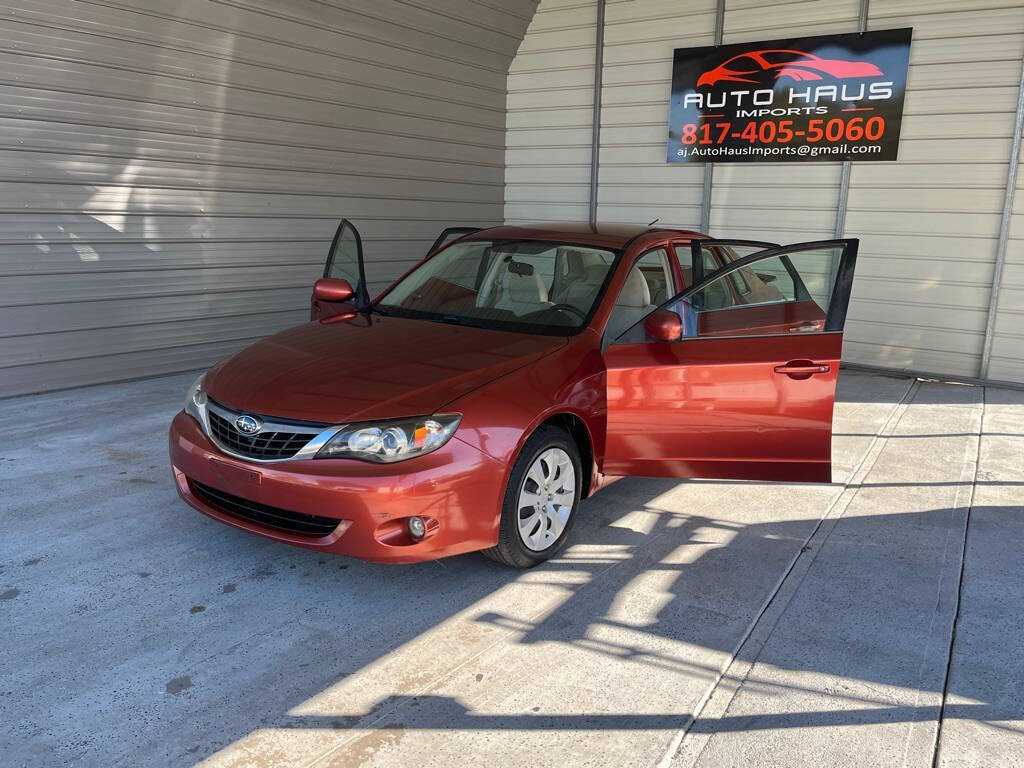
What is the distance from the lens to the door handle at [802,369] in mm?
3928

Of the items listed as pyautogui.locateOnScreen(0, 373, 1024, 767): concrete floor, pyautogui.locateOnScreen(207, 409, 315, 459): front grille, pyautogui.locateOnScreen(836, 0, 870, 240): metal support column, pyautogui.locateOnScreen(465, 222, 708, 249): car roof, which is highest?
pyautogui.locateOnScreen(836, 0, 870, 240): metal support column

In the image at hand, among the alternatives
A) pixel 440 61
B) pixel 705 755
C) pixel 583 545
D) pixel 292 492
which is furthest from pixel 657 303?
pixel 440 61

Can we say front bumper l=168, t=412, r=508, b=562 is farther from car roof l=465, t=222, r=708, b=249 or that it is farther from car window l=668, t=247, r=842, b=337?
car roof l=465, t=222, r=708, b=249

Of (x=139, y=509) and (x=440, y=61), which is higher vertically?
(x=440, y=61)

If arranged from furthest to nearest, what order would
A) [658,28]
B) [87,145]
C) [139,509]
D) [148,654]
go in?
[658,28] < [87,145] < [139,509] < [148,654]

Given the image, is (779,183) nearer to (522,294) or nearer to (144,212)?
(522,294)

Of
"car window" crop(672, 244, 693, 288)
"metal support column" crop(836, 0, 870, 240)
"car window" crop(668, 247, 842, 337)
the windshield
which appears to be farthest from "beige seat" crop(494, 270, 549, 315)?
"metal support column" crop(836, 0, 870, 240)

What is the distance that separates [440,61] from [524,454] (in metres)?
7.56

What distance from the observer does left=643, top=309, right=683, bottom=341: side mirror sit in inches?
148

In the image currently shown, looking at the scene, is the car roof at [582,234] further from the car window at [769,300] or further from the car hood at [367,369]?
the car hood at [367,369]

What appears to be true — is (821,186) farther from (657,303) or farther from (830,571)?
(830,571)

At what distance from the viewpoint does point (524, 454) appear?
338 cm

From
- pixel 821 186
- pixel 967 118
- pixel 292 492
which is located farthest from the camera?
pixel 821 186

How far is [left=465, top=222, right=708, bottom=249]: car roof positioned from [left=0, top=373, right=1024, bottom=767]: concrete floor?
1.42 metres
